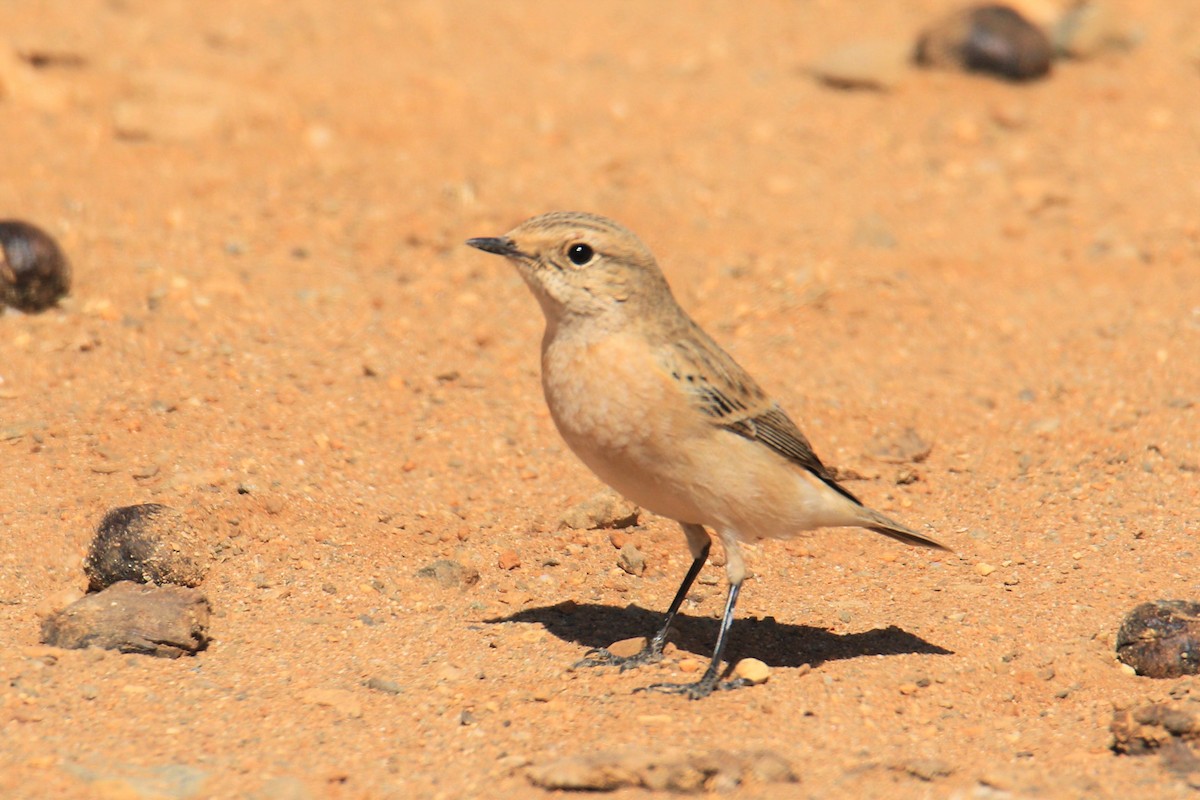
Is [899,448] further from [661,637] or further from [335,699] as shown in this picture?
[335,699]

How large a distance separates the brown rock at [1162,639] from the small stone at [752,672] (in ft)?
5.39

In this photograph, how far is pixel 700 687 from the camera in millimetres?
6391

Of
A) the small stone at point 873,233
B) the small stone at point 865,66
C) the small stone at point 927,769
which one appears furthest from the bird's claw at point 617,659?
the small stone at point 865,66

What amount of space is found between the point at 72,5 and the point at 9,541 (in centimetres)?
875

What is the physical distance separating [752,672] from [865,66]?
29.1ft

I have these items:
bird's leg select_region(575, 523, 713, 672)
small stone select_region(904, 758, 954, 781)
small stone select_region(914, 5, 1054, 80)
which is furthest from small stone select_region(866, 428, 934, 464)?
small stone select_region(914, 5, 1054, 80)

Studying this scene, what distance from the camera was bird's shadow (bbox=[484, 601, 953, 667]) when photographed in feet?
22.4

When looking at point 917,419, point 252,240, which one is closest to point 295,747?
point 917,419

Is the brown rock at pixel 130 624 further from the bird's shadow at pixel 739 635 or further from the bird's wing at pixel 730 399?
the bird's wing at pixel 730 399

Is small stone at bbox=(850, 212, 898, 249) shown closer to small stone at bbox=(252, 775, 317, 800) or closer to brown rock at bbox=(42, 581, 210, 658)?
brown rock at bbox=(42, 581, 210, 658)

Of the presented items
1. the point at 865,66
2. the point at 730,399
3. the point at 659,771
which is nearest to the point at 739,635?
the point at 730,399

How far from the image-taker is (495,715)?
6.04 metres

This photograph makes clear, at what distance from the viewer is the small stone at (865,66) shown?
13812 mm

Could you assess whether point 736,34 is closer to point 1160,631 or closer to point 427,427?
point 427,427
